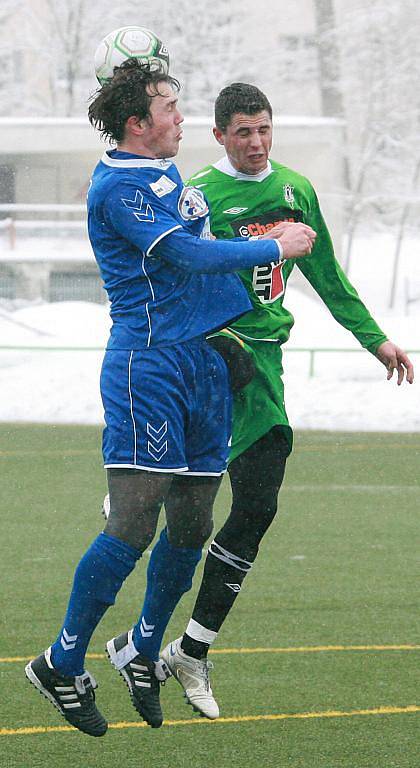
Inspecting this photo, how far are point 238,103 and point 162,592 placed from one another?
1.65m

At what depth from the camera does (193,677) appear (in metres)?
4.56

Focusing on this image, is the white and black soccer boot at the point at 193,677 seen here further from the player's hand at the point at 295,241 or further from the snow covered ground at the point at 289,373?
the snow covered ground at the point at 289,373

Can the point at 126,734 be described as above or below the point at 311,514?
above

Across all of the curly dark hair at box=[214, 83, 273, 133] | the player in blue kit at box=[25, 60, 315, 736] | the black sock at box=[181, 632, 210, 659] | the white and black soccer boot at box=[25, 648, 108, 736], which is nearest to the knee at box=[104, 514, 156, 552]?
the player in blue kit at box=[25, 60, 315, 736]

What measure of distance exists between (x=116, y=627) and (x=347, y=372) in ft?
36.8

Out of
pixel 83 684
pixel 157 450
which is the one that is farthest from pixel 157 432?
pixel 83 684

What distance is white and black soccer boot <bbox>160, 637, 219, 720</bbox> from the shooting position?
4449mm

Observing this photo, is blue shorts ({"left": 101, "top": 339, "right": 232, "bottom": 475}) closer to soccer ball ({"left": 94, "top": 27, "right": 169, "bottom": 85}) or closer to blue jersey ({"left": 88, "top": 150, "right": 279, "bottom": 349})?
blue jersey ({"left": 88, "top": 150, "right": 279, "bottom": 349})

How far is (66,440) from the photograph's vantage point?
13477mm

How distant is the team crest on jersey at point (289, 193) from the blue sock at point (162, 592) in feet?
4.11

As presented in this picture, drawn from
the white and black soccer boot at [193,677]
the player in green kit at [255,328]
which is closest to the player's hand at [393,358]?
the player in green kit at [255,328]

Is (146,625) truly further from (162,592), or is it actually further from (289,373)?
(289,373)

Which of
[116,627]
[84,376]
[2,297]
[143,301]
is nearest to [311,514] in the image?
[116,627]

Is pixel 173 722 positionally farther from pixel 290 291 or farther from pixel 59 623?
pixel 290 291
